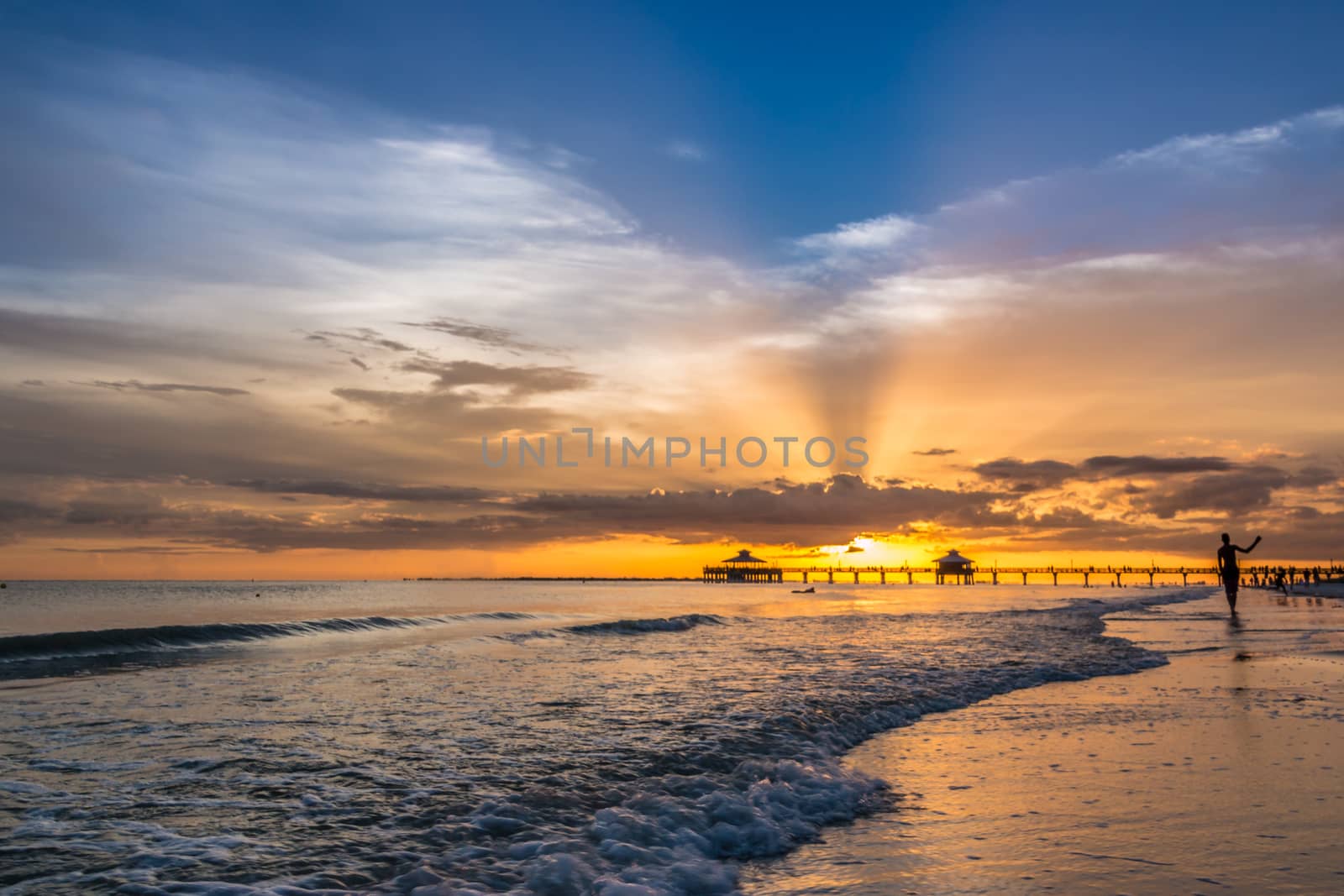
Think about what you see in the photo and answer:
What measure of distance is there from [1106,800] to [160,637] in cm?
2578

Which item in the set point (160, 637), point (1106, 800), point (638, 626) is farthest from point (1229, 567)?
point (160, 637)

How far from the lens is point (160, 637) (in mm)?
24250

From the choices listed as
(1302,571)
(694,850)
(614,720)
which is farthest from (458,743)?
(1302,571)

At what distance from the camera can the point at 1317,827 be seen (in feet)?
17.6

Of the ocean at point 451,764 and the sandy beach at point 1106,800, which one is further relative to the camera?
the ocean at point 451,764

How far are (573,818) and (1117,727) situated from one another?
6409 millimetres

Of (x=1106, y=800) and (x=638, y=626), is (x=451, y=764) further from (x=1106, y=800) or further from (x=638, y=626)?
(x=638, y=626)

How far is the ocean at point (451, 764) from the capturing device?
16.9ft

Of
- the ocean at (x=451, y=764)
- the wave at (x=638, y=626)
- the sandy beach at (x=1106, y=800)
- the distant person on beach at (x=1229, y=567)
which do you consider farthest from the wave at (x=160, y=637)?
the distant person on beach at (x=1229, y=567)

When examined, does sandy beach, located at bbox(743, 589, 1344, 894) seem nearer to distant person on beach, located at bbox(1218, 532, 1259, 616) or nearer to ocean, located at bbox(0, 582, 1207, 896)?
ocean, located at bbox(0, 582, 1207, 896)

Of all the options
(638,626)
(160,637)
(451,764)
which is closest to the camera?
(451,764)

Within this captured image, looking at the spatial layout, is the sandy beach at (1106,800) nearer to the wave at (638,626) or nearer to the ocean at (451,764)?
the ocean at (451,764)

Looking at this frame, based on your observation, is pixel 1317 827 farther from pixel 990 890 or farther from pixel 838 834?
pixel 838 834

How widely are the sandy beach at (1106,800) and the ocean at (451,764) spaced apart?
1.89 ft
